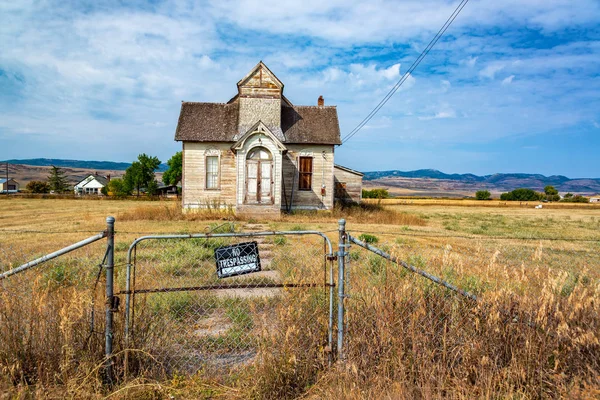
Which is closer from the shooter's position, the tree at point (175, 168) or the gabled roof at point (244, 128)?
the gabled roof at point (244, 128)

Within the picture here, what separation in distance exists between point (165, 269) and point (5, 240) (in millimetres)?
8154

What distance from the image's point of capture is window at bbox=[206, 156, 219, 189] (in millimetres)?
22250

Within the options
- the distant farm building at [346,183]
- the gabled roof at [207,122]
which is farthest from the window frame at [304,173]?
the gabled roof at [207,122]

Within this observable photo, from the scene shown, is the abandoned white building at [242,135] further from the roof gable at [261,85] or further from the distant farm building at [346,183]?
the distant farm building at [346,183]

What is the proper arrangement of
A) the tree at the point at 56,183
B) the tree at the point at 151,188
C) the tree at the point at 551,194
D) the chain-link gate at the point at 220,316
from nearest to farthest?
1. the chain-link gate at the point at 220,316
2. the tree at the point at 151,188
3. the tree at the point at 551,194
4. the tree at the point at 56,183

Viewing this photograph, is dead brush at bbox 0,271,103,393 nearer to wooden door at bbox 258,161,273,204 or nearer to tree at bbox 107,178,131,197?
wooden door at bbox 258,161,273,204

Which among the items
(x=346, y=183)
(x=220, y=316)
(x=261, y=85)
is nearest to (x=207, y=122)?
(x=261, y=85)

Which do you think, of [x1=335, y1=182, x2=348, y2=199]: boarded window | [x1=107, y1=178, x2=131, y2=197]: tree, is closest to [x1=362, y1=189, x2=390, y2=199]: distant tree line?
[x1=107, y1=178, x2=131, y2=197]: tree

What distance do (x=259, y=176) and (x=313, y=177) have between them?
355 cm

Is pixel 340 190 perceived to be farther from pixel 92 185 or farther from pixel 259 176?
pixel 92 185

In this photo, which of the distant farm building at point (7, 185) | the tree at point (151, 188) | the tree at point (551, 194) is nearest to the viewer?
the tree at point (151, 188)

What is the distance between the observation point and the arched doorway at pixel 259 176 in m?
20.6

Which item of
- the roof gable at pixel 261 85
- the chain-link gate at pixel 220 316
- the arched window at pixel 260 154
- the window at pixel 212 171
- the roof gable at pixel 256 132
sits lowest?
the chain-link gate at pixel 220 316

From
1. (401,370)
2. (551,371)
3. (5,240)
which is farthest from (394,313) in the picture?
(5,240)
